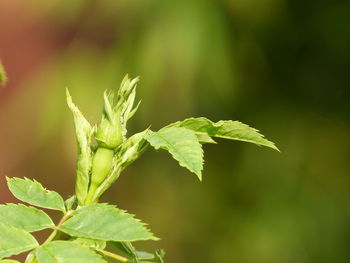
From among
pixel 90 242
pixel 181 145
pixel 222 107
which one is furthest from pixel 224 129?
pixel 222 107

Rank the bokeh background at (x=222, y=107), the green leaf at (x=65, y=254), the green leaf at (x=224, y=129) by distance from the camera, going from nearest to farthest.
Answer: the green leaf at (x=65, y=254)
the green leaf at (x=224, y=129)
the bokeh background at (x=222, y=107)

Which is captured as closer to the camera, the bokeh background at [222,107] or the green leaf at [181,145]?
the green leaf at [181,145]

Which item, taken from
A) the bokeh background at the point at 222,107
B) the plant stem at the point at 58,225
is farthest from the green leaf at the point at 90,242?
the bokeh background at the point at 222,107

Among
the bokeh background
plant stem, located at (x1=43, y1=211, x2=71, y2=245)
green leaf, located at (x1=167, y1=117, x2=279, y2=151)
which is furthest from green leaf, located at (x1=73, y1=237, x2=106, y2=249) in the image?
the bokeh background

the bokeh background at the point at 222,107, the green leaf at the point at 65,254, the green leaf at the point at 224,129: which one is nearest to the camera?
the green leaf at the point at 65,254

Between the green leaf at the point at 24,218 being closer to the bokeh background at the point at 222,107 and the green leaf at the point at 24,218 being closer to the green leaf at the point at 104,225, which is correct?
the green leaf at the point at 104,225

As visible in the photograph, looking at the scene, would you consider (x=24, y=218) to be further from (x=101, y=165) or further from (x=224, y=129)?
(x=224, y=129)

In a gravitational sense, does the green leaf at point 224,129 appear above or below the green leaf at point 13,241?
above

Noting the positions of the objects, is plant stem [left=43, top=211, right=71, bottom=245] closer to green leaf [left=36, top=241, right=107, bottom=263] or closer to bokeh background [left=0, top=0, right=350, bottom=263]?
green leaf [left=36, top=241, right=107, bottom=263]
